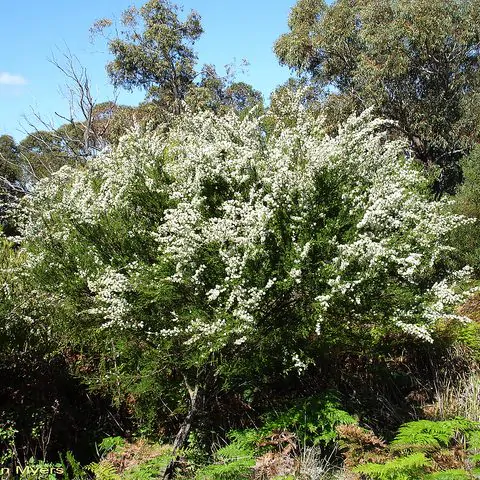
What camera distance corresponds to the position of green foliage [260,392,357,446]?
4.63 metres

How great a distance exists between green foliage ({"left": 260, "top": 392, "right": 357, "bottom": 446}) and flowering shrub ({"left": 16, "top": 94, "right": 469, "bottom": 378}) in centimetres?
44

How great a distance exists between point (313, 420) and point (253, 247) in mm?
1796

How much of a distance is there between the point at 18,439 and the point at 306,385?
379 centimetres

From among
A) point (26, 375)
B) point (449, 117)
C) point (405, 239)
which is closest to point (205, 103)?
point (449, 117)

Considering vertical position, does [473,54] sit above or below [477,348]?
above

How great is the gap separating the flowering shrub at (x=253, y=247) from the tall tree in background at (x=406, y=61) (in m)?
10.5

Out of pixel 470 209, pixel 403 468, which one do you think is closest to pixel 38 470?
pixel 403 468

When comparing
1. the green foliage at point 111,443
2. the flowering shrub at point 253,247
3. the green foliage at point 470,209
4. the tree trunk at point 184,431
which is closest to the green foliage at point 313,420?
the flowering shrub at point 253,247

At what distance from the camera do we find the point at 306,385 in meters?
6.18

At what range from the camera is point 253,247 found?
4.41 meters

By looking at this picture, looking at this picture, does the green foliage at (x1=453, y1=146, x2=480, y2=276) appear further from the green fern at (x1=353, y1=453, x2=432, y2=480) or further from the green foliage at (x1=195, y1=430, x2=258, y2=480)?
the green fern at (x1=353, y1=453, x2=432, y2=480)

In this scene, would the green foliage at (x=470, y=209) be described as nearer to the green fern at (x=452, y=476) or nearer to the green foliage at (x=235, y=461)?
the green foliage at (x=235, y=461)

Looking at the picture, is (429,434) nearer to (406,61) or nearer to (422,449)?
(422,449)

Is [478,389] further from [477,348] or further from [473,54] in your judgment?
[473,54]
